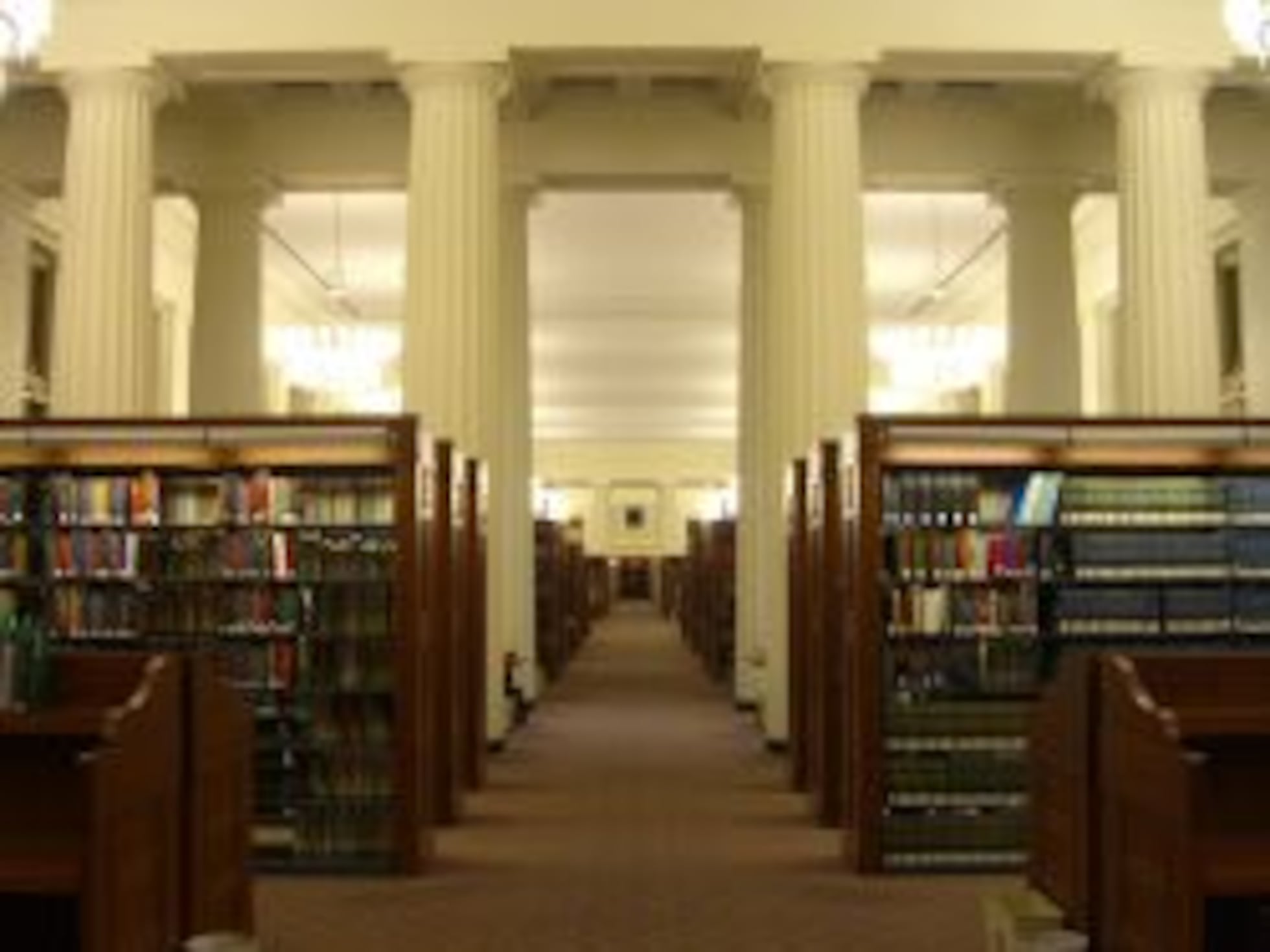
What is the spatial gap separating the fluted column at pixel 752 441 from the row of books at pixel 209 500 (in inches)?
291

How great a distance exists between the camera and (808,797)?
11.5m

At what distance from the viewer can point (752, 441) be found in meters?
17.8

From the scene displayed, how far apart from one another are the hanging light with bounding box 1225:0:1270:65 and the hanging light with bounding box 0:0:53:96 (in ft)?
19.4

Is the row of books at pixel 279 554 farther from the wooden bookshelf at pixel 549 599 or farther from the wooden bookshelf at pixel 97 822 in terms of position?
the wooden bookshelf at pixel 549 599

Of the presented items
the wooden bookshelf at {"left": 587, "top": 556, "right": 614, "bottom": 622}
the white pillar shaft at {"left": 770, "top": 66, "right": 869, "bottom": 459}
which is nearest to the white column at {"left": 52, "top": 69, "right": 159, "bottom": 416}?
the white pillar shaft at {"left": 770, "top": 66, "right": 869, "bottom": 459}

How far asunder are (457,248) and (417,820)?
5.47m

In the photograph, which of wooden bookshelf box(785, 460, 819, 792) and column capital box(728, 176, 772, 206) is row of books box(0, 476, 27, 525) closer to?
wooden bookshelf box(785, 460, 819, 792)

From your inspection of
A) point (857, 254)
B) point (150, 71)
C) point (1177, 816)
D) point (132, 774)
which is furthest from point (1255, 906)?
point (150, 71)

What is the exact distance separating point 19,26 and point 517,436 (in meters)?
8.85

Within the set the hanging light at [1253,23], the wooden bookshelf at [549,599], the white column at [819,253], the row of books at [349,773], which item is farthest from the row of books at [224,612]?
the wooden bookshelf at [549,599]

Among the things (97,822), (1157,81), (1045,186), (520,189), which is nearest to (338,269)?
(520,189)

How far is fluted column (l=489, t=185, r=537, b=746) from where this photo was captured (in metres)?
16.8

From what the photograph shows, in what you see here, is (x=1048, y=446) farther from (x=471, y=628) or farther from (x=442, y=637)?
(x=471, y=628)

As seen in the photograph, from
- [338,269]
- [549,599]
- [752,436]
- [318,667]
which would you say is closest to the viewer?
[318,667]
